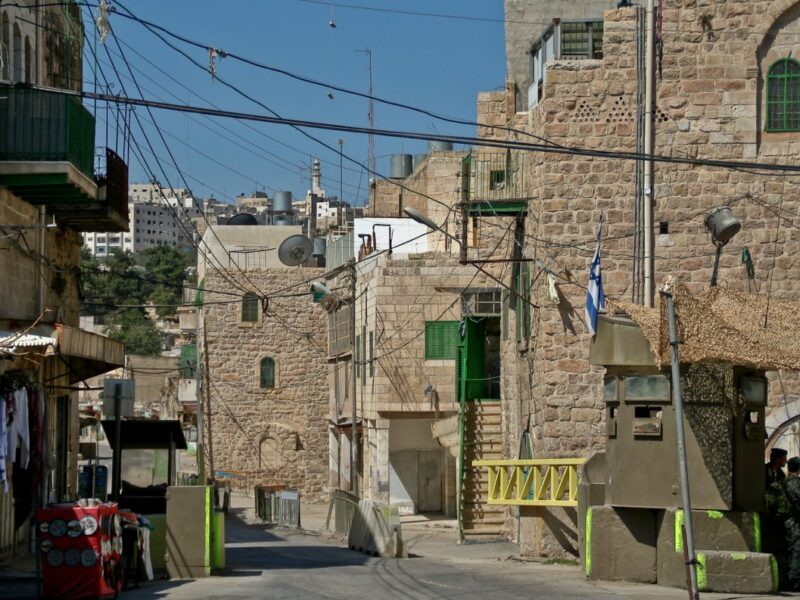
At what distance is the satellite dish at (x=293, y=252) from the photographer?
48750mm

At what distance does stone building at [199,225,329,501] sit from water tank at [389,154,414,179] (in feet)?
42.7

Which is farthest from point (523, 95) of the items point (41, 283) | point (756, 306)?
point (756, 306)

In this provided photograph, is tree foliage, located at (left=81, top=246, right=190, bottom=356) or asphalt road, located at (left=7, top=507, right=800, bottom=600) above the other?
tree foliage, located at (left=81, top=246, right=190, bottom=356)

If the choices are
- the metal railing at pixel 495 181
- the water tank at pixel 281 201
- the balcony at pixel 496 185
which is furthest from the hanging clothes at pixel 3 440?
the water tank at pixel 281 201

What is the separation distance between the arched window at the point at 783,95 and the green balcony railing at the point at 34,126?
10.5 meters

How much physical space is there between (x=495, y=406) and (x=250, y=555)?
8675mm

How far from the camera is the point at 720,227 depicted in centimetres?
2109

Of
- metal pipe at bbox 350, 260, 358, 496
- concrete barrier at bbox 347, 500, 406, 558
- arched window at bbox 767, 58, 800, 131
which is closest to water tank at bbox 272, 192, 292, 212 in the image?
metal pipe at bbox 350, 260, 358, 496

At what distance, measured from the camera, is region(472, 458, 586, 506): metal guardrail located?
20719mm

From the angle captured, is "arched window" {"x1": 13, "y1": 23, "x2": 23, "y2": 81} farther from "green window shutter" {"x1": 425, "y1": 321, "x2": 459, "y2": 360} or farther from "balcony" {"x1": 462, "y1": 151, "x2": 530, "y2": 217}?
"green window shutter" {"x1": 425, "y1": 321, "x2": 459, "y2": 360}

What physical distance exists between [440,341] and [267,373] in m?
13.8

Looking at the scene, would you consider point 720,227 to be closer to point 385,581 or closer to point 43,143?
point 385,581

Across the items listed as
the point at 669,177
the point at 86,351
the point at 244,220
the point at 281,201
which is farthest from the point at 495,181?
the point at 281,201


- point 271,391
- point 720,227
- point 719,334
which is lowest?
point 271,391
